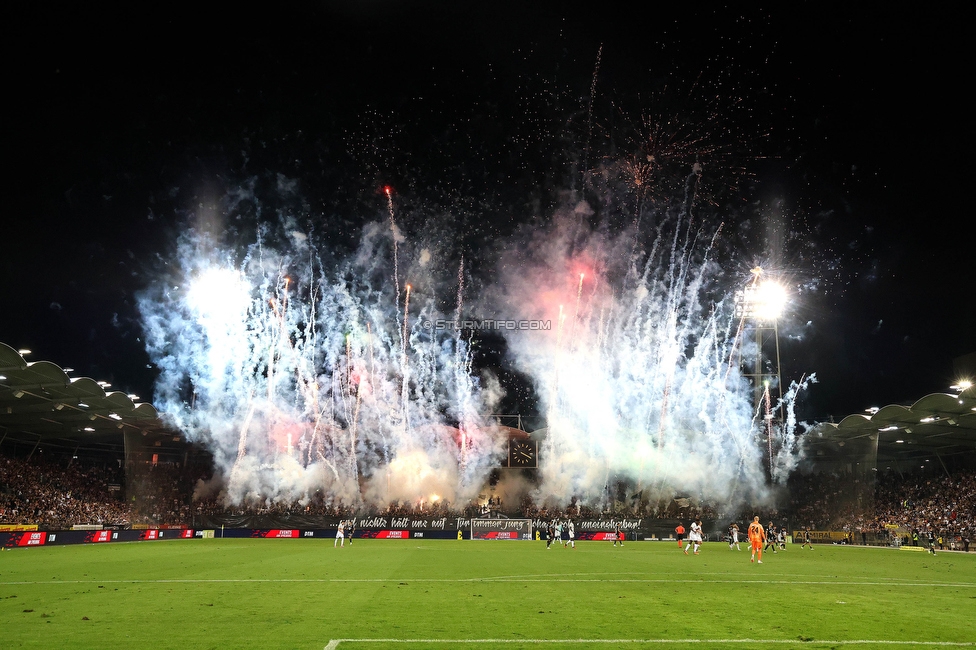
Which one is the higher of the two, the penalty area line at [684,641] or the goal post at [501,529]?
the penalty area line at [684,641]

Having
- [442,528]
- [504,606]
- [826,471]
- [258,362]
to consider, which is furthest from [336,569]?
[826,471]

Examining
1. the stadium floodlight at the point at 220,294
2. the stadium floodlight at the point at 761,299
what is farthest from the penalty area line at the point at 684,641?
the stadium floodlight at the point at 761,299

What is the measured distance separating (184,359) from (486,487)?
32.4 metres

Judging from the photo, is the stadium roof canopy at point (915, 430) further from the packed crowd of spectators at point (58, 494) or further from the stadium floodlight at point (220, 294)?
the packed crowd of spectators at point (58, 494)

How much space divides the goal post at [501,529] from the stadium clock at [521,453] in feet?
15.3

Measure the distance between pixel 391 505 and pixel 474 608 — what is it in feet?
157

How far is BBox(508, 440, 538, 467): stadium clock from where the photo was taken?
51.7m

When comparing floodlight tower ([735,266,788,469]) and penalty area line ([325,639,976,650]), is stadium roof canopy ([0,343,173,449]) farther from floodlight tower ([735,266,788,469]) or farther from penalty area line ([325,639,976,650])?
floodlight tower ([735,266,788,469])

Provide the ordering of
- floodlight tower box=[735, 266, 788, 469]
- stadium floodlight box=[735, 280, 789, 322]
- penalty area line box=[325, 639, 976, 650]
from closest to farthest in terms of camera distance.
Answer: penalty area line box=[325, 639, 976, 650], stadium floodlight box=[735, 280, 789, 322], floodlight tower box=[735, 266, 788, 469]

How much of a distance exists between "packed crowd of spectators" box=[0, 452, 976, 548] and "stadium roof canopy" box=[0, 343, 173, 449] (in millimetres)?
2823

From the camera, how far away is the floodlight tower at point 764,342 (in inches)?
2242

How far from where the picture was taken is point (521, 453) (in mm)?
52094

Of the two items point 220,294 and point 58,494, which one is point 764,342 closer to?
point 220,294

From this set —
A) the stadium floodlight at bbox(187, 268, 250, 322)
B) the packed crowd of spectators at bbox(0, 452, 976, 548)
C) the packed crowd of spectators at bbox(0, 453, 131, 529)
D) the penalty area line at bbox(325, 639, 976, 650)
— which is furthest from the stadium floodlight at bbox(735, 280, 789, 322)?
the packed crowd of spectators at bbox(0, 453, 131, 529)
